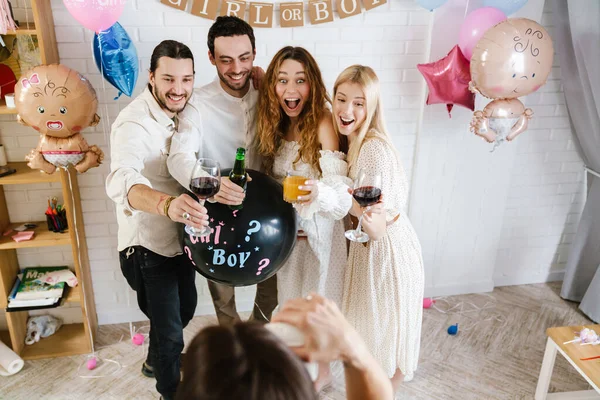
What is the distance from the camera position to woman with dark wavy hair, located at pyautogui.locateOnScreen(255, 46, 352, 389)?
→ 7.52 feet

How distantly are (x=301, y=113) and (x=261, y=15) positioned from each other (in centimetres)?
69

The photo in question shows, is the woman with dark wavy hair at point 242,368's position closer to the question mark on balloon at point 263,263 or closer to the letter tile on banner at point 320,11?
the question mark on balloon at point 263,263

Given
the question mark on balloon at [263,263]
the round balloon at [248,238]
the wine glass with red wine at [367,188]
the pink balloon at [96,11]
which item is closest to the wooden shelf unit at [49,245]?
the pink balloon at [96,11]

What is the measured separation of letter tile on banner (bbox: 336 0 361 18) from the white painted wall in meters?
0.06

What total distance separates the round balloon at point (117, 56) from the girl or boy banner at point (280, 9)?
0.34 metres

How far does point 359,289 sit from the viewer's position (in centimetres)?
245

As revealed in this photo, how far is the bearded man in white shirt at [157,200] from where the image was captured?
2.07m

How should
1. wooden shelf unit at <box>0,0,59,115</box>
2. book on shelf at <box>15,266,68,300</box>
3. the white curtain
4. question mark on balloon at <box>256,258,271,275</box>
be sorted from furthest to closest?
the white curtain < book on shelf at <box>15,266,68,300</box> < wooden shelf unit at <box>0,0,59,115</box> < question mark on balloon at <box>256,258,271,275</box>

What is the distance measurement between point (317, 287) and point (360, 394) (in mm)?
1372

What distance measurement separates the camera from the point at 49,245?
2785 millimetres

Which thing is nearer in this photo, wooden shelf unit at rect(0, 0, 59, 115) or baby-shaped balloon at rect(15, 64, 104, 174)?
baby-shaped balloon at rect(15, 64, 104, 174)

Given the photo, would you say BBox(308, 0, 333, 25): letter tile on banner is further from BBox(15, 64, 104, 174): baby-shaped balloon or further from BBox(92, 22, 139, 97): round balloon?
BBox(15, 64, 104, 174): baby-shaped balloon

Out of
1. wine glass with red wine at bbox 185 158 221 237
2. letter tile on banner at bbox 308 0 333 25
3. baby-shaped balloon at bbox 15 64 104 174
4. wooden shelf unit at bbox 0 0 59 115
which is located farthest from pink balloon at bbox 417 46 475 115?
wooden shelf unit at bbox 0 0 59 115

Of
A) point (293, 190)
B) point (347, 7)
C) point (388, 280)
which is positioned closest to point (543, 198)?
point (388, 280)
